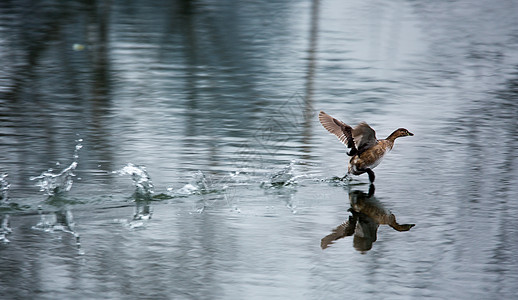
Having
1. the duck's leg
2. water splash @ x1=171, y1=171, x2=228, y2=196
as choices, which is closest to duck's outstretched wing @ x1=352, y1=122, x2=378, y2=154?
the duck's leg

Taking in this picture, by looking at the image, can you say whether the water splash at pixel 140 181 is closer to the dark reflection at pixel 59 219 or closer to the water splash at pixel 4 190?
the dark reflection at pixel 59 219

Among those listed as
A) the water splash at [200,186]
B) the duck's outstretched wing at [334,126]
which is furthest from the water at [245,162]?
the duck's outstretched wing at [334,126]

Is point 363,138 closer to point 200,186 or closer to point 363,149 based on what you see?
point 363,149

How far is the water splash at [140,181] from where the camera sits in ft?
23.0

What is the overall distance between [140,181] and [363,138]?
1.89m

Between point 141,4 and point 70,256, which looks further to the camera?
point 141,4

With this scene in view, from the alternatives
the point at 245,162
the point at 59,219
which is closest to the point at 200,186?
the point at 245,162

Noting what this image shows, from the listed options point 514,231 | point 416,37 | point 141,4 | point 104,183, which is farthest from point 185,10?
point 514,231

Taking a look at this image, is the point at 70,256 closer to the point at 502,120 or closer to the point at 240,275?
the point at 240,275

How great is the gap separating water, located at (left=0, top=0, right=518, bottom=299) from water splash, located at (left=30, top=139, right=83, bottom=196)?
0.09ft

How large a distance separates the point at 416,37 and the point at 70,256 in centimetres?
1123

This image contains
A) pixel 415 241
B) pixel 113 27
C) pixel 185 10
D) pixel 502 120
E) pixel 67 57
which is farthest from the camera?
pixel 185 10

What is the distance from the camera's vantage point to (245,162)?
808 centimetres

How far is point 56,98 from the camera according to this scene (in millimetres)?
10352
